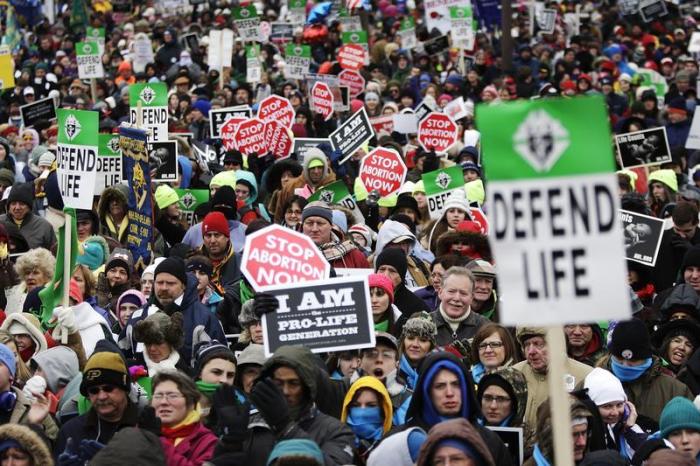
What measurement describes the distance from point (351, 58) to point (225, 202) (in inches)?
502

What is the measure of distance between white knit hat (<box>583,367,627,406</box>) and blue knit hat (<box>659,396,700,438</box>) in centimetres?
54

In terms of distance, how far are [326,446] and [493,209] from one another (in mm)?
1863

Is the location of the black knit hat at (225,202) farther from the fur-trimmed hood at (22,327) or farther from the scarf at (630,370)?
the scarf at (630,370)

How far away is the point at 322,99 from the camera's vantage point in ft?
71.5

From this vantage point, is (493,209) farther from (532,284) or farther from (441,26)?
(441,26)

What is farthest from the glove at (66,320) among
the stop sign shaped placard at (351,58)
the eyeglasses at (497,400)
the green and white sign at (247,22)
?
the green and white sign at (247,22)

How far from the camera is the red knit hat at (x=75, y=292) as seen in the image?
1056 cm

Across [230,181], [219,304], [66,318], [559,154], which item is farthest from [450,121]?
[559,154]

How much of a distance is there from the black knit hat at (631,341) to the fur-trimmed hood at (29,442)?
339 cm

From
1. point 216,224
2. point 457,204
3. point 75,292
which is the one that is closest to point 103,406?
point 75,292

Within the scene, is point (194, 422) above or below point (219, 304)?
below

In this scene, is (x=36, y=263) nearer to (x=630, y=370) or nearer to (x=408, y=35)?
(x=630, y=370)

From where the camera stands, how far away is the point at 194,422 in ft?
24.5

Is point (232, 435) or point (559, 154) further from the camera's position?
point (232, 435)
